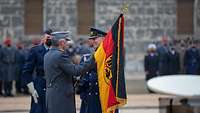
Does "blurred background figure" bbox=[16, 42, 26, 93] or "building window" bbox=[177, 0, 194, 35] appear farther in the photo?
"building window" bbox=[177, 0, 194, 35]

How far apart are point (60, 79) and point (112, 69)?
714mm

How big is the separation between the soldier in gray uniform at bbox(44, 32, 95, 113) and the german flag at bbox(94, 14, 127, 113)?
0.60ft

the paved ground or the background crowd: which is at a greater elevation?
the background crowd

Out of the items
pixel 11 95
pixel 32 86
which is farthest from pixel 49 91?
pixel 11 95

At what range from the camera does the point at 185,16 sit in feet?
78.3

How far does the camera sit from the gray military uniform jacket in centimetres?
739

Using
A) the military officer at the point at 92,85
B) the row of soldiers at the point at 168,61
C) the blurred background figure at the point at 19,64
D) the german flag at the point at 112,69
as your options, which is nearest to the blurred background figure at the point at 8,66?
the blurred background figure at the point at 19,64

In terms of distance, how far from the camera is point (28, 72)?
9.09 m

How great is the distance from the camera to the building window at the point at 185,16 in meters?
23.8

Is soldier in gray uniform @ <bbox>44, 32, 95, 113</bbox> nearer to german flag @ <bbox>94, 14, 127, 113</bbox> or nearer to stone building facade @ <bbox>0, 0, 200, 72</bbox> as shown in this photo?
german flag @ <bbox>94, 14, 127, 113</bbox>

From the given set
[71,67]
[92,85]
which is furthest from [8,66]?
[71,67]

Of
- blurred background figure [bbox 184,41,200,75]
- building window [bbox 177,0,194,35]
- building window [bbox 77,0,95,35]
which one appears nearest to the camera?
blurred background figure [bbox 184,41,200,75]

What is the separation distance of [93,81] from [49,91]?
3.01 ft

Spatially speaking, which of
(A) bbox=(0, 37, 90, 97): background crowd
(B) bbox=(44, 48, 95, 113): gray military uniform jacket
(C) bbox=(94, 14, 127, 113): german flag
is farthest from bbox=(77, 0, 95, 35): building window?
(B) bbox=(44, 48, 95, 113): gray military uniform jacket
